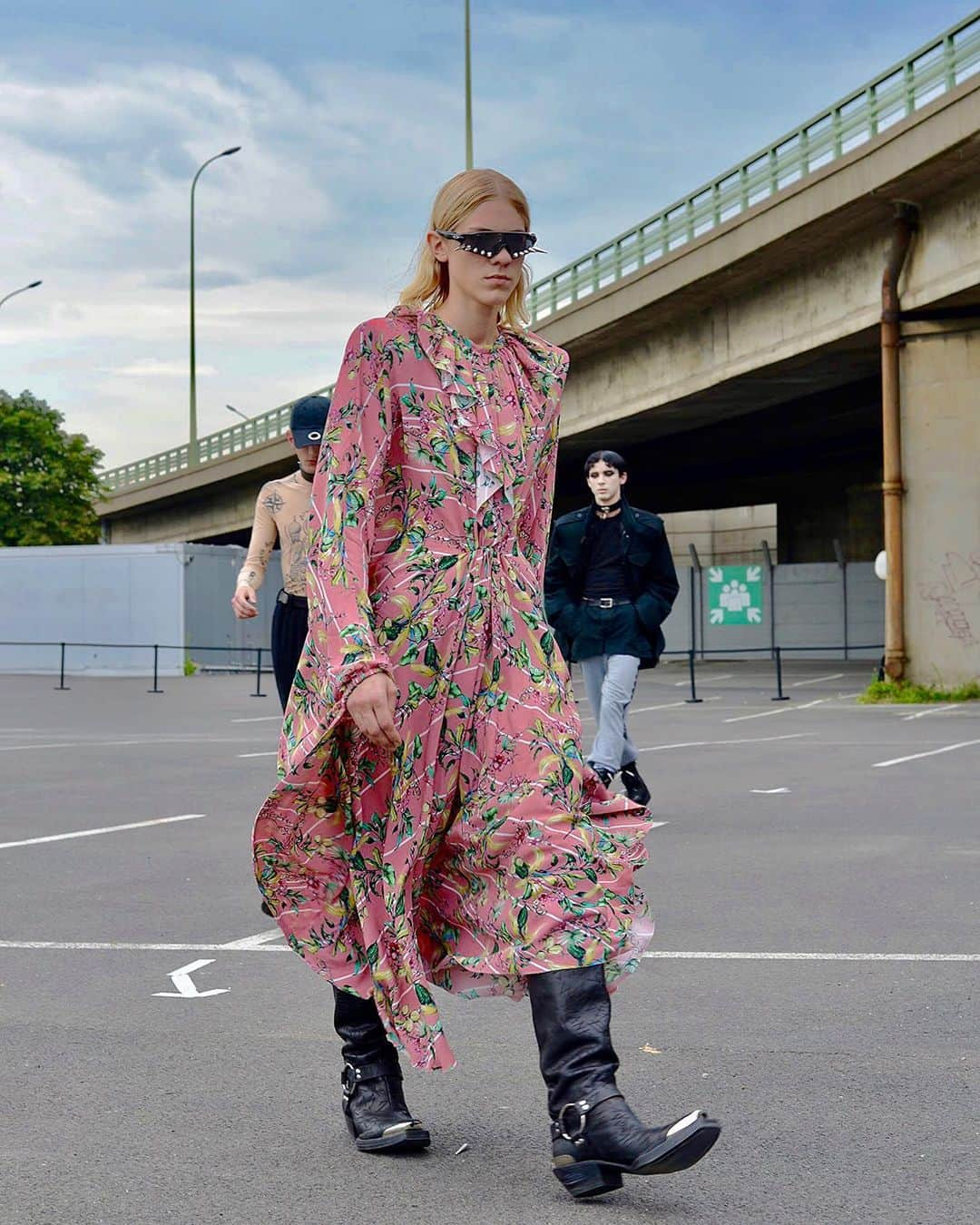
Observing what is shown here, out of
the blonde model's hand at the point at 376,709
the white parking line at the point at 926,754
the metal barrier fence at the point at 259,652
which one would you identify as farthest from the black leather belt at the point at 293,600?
the metal barrier fence at the point at 259,652

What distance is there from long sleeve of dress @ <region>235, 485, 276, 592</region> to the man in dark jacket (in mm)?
2632

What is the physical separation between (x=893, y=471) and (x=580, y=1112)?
22.5 meters

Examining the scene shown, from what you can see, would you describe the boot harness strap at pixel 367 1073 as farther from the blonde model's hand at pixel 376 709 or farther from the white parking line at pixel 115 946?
the white parking line at pixel 115 946

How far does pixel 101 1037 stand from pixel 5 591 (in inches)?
1451

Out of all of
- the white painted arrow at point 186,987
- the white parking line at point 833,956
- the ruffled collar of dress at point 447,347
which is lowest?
the white parking line at point 833,956

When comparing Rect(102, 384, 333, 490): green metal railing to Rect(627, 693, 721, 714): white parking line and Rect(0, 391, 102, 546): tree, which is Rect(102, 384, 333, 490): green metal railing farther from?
Rect(627, 693, 721, 714): white parking line

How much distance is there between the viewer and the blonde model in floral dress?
338 centimetres

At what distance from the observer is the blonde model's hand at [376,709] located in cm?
336

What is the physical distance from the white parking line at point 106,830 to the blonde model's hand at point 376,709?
6.06 m

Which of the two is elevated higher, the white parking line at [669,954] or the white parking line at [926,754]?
the white parking line at [669,954]

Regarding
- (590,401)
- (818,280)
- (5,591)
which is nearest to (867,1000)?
(818,280)

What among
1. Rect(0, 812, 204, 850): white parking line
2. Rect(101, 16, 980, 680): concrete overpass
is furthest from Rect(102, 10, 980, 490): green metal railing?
Rect(0, 812, 204, 850): white parking line

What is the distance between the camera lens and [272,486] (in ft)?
24.4

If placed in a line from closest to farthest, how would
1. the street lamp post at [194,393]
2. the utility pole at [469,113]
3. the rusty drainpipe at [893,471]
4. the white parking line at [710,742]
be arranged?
the white parking line at [710,742] → the rusty drainpipe at [893,471] → the utility pole at [469,113] → the street lamp post at [194,393]
